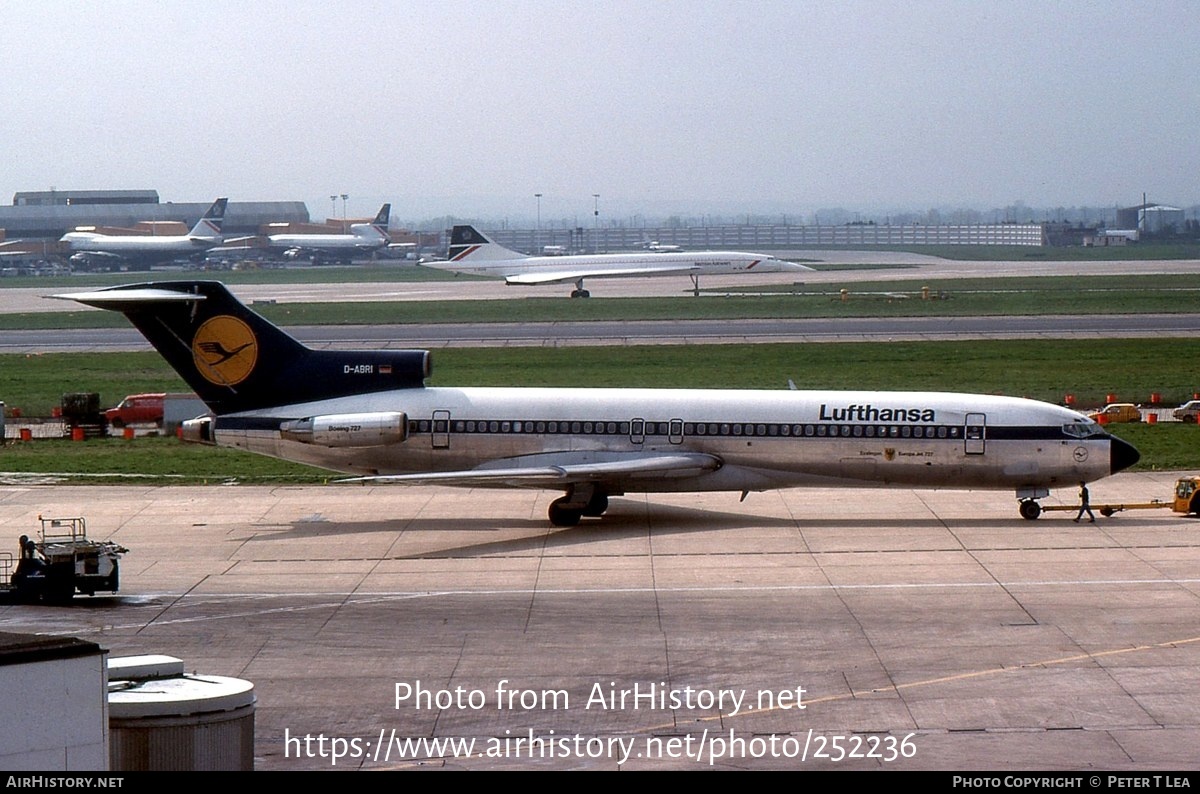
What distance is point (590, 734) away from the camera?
18.7m

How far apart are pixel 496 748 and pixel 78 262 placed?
18253 centimetres

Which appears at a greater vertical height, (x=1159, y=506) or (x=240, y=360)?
(x=240, y=360)

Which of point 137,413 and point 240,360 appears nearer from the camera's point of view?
point 240,360

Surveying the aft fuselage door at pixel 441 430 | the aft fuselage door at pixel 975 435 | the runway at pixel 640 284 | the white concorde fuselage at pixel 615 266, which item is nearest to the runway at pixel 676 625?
the aft fuselage door at pixel 975 435

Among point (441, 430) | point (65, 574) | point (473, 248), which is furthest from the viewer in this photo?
point (473, 248)

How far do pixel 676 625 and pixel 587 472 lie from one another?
31.8 feet

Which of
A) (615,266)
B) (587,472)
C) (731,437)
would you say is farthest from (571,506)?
(615,266)

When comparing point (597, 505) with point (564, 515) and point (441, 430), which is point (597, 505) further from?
point (441, 430)

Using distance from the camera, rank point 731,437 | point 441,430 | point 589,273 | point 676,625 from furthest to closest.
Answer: point 589,273
point 441,430
point 731,437
point 676,625

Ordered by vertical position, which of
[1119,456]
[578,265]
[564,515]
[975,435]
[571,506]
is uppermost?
[578,265]

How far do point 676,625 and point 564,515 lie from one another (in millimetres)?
9932

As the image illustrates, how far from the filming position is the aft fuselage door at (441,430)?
3494 centimetres

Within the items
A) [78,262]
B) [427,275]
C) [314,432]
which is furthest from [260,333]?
[78,262]

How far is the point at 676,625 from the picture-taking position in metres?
24.3
